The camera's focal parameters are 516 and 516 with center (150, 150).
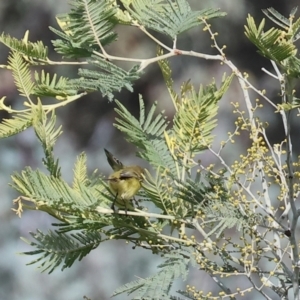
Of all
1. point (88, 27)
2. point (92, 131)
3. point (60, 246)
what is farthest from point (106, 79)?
point (92, 131)

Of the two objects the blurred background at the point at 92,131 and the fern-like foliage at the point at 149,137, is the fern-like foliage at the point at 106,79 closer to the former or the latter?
the fern-like foliage at the point at 149,137

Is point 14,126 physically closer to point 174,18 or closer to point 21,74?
point 21,74

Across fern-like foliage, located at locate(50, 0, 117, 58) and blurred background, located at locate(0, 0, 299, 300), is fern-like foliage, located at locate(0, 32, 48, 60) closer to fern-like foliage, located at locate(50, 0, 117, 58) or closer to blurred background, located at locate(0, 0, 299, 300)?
fern-like foliage, located at locate(50, 0, 117, 58)

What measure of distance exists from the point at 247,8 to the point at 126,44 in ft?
0.73

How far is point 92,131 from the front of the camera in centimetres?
95

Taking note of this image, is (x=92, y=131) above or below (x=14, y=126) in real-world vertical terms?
above

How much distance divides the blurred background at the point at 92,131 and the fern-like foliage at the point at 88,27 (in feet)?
1.33

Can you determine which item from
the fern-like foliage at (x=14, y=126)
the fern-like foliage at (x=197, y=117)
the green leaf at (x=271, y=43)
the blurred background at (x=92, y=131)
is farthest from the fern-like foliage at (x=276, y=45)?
the blurred background at (x=92, y=131)

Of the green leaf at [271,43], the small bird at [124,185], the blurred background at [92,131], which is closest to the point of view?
the green leaf at [271,43]

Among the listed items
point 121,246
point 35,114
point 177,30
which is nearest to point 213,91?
point 177,30

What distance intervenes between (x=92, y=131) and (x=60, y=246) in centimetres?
48

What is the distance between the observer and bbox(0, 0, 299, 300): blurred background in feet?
3.01

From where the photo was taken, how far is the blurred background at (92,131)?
0.92 metres

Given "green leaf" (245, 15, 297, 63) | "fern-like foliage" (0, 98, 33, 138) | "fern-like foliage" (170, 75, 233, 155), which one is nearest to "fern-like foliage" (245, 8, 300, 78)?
"green leaf" (245, 15, 297, 63)
